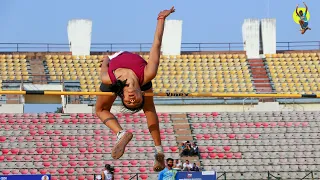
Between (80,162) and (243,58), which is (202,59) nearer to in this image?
(243,58)

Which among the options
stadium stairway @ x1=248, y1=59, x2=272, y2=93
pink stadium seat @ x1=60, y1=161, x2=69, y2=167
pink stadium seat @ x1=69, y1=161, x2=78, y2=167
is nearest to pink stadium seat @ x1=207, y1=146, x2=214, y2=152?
pink stadium seat @ x1=69, y1=161, x2=78, y2=167

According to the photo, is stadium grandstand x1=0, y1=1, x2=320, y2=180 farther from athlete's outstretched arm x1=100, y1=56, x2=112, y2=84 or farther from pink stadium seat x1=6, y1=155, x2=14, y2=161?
athlete's outstretched arm x1=100, y1=56, x2=112, y2=84

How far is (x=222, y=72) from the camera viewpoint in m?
26.1

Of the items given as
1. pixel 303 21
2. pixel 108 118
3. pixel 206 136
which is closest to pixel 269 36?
pixel 303 21

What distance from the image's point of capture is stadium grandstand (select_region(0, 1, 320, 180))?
20.1m

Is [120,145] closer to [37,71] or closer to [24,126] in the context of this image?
[24,126]

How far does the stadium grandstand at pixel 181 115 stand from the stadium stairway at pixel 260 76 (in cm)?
3

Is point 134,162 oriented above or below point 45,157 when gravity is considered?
below

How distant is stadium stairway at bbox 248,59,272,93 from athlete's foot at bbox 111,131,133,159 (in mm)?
16954

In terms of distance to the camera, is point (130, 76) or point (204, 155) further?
point (204, 155)

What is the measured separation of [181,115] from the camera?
22953 mm

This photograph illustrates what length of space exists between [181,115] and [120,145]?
47.4ft

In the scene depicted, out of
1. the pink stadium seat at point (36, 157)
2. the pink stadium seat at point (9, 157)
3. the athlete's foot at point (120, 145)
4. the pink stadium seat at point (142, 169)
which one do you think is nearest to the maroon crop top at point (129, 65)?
the athlete's foot at point (120, 145)

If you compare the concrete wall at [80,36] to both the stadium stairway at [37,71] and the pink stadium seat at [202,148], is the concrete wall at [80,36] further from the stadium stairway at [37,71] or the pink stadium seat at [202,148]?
the pink stadium seat at [202,148]
